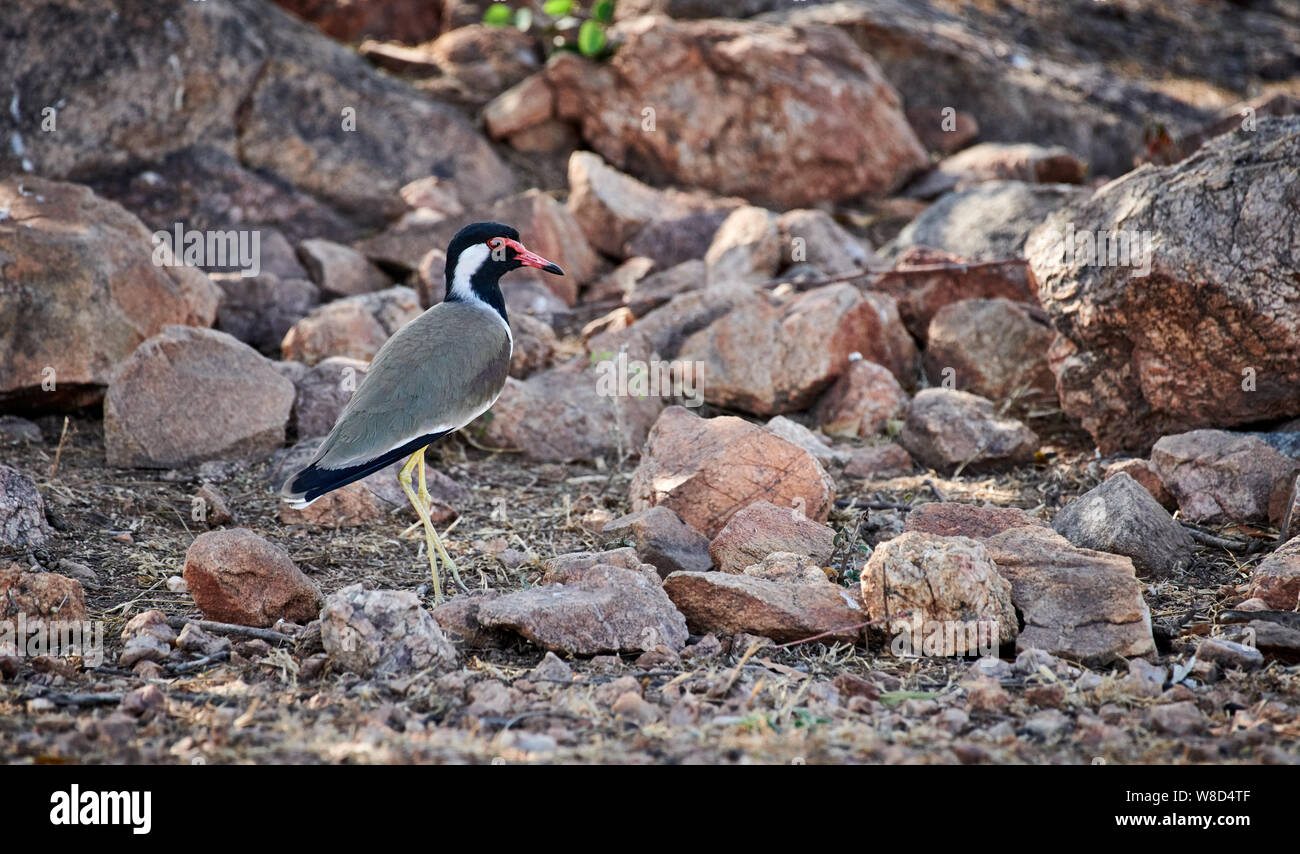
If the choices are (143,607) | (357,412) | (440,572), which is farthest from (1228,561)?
(143,607)

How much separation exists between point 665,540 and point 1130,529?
205 centimetres

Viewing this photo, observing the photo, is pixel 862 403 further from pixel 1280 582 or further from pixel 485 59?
pixel 485 59

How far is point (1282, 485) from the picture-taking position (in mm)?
5449

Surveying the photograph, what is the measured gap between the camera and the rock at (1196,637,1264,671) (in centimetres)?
409

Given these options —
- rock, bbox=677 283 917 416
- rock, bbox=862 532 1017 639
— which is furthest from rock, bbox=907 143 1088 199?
rock, bbox=862 532 1017 639

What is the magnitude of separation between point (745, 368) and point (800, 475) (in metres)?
1.78

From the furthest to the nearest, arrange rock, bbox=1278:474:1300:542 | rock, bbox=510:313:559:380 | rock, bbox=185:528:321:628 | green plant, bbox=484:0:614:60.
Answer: green plant, bbox=484:0:614:60 → rock, bbox=510:313:559:380 → rock, bbox=1278:474:1300:542 → rock, bbox=185:528:321:628

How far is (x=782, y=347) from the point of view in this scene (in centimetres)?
734

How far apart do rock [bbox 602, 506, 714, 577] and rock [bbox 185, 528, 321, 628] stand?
4.98 ft

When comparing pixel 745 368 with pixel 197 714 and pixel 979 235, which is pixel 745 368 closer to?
pixel 979 235

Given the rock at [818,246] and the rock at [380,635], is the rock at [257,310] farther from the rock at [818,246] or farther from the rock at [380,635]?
the rock at [380,635]

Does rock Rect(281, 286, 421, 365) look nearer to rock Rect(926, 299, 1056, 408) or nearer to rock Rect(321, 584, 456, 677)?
rock Rect(321, 584, 456, 677)

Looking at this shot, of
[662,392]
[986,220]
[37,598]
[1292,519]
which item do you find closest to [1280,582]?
[1292,519]

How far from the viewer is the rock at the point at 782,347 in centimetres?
726
